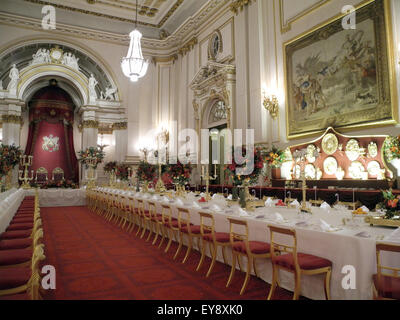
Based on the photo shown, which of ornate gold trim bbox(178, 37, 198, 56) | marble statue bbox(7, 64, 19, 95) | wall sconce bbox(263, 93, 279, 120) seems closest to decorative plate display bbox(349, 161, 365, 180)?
wall sconce bbox(263, 93, 279, 120)

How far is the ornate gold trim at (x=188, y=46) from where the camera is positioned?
13805 millimetres

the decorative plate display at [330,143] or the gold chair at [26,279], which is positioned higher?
the decorative plate display at [330,143]

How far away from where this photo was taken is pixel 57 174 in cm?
1789

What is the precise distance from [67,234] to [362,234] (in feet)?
19.0

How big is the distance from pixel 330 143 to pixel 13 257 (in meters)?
6.59

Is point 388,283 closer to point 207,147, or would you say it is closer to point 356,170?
point 356,170

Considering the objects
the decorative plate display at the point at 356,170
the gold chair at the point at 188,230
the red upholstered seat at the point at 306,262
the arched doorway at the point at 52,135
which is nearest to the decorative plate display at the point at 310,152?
the decorative plate display at the point at 356,170

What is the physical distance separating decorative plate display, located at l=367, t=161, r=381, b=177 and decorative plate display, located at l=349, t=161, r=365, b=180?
14cm

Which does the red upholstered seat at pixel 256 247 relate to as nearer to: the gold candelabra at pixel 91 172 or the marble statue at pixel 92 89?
the gold candelabra at pixel 91 172

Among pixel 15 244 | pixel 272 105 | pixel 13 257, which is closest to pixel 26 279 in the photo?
pixel 13 257

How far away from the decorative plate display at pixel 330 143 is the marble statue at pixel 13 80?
13.9 m

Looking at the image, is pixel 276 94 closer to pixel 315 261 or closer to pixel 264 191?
pixel 264 191

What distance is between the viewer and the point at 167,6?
1420 cm

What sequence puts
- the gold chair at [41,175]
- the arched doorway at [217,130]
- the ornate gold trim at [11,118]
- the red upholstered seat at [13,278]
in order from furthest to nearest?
the gold chair at [41,175]
the ornate gold trim at [11,118]
the arched doorway at [217,130]
the red upholstered seat at [13,278]
